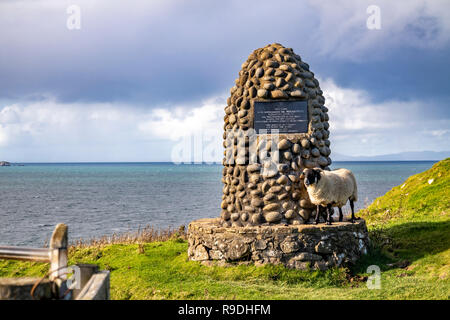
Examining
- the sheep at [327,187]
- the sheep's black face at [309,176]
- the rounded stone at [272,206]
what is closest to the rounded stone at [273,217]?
the rounded stone at [272,206]

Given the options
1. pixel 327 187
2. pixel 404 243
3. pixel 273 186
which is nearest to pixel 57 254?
pixel 273 186

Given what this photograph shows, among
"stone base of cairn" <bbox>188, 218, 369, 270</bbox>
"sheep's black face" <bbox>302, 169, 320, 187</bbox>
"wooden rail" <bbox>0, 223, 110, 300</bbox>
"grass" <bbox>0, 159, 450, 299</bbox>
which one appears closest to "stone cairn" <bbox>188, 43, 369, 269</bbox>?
"stone base of cairn" <bbox>188, 218, 369, 270</bbox>

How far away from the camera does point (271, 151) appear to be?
33.9 ft

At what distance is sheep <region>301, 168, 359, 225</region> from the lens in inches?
376

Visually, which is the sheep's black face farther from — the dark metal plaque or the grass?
the grass

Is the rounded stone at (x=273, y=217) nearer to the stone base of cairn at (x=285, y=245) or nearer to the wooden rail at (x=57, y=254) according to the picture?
the stone base of cairn at (x=285, y=245)

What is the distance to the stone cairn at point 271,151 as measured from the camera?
10195 millimetres

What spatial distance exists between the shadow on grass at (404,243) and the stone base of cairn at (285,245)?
557 mm

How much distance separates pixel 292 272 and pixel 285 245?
0.60 metres

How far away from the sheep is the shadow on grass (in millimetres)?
1450

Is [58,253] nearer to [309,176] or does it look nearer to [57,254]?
[57,254]

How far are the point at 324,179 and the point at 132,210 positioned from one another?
26.6m
